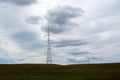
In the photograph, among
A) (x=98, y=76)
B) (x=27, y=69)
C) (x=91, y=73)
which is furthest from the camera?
(x=27, y=69)

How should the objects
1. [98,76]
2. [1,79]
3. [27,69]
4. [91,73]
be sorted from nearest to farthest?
[1,79], [98,76], [91,73], [27,69]

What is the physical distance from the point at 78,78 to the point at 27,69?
25.5 meters

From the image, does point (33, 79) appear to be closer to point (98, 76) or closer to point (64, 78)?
point (64, 78)

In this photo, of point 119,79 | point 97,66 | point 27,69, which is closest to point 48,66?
point 27,69

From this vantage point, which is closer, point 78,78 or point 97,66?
point 78,78

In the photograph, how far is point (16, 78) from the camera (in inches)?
2468

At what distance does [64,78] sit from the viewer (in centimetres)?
6269

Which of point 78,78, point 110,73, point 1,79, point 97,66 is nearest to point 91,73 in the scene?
point 110,73

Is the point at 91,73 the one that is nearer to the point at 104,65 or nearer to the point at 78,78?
the point at 78,78

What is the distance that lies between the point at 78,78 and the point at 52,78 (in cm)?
583

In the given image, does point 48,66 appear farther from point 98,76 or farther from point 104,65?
point 98,76

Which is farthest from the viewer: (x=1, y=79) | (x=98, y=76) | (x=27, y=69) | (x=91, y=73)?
(x=27, y=69)

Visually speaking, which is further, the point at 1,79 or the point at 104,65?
the point at 104,65

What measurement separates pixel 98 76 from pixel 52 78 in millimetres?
11541
